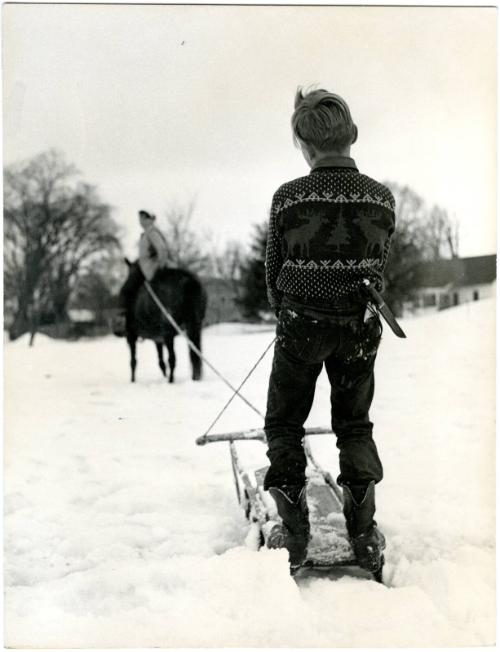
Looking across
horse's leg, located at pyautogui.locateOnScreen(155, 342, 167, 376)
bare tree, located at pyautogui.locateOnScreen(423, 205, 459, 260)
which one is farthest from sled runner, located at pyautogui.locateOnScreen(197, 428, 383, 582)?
horse's leg, located at pyautogui.locateOnScreen(155, 342, 167, 376)

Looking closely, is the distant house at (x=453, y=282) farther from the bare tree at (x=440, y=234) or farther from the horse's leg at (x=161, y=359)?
the horse's leg at (x=161, y=359)

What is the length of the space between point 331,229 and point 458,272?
118 cm

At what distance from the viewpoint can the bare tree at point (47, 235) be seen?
3.13 meters

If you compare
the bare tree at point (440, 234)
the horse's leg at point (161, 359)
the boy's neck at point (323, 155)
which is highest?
the boy's neck at point (323, 155)

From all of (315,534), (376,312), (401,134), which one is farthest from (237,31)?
(315,534)

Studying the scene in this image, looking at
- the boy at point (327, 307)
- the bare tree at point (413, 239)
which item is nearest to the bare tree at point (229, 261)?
the bare tree at point (413, 239)

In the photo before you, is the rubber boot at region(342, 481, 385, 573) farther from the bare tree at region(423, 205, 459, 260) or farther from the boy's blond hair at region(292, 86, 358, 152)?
the bare tree at region(423, 205, 459, 260)

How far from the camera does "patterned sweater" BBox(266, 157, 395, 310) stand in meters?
2.17

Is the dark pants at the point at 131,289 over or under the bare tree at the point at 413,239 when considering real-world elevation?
under

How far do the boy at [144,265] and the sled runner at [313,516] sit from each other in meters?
1.47

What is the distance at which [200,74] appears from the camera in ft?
9.57

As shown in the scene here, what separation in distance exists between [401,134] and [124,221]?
155cm

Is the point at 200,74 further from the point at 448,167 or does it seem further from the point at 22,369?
the point at 22,369

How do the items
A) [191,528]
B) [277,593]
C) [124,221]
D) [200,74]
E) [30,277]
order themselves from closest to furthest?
[277,593], [191,528], [200,74], [30,277], [124,221]
